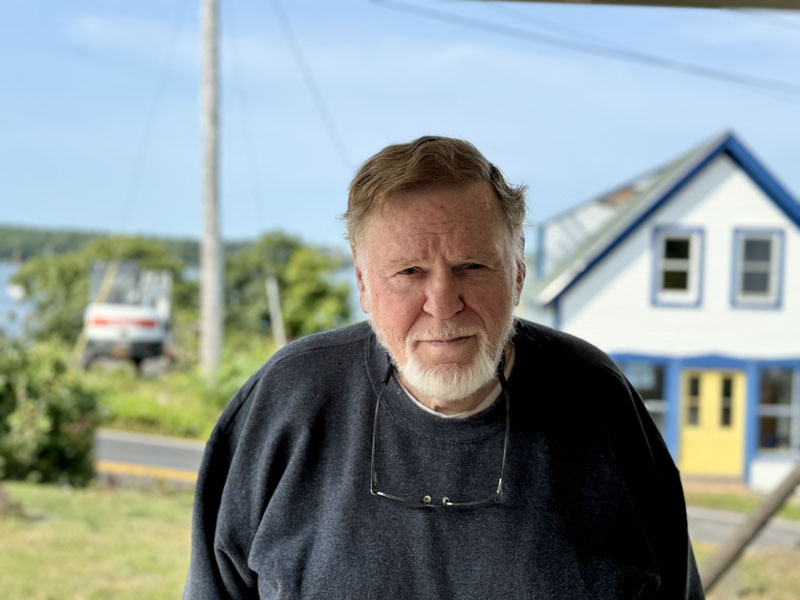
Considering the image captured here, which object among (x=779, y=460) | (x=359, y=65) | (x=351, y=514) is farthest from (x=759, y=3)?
(x=359, y=65)

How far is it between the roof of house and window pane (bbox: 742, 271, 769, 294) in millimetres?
505

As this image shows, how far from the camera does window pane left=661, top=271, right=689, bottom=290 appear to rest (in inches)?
276

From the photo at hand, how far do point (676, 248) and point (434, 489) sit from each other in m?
6.45

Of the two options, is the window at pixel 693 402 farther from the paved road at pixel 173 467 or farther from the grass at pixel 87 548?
the grass at pixel 87 548

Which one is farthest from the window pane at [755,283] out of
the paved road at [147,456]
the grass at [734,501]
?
the paved road at [147,456]

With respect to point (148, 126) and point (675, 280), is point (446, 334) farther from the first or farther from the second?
point (148, 126)

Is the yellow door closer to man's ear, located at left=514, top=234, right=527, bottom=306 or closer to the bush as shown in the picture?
the bush

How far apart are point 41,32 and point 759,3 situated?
50.9ft

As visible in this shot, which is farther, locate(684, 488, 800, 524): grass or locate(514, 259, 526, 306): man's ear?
locate(684, 488, 800, 524): grass

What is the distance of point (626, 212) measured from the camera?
23.3 feet

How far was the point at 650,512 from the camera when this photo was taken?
41.6 inches

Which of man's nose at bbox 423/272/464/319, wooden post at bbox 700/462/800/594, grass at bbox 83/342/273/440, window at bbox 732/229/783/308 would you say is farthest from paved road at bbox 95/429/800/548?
man's nose at bbox 423/272/464/319

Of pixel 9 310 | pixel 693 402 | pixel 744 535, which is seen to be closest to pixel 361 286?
pixel 744 535

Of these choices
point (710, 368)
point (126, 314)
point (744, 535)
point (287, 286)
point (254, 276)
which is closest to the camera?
point (744, 535)
